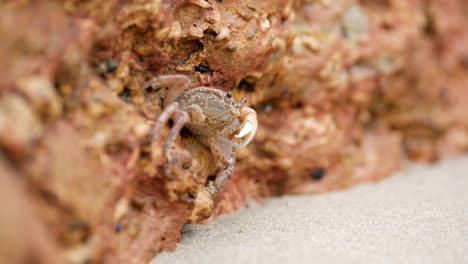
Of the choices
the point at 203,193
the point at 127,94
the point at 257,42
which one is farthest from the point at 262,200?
the point at 127,94

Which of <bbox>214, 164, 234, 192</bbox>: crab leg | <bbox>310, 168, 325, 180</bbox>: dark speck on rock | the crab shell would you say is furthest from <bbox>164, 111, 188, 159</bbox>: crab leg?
<bbox>310, 168, 325, 180</bbox>: dark speck on rock

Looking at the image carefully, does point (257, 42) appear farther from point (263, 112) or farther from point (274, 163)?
point (274, 163)

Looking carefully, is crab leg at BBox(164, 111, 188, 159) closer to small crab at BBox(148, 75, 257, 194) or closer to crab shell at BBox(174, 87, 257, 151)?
small crab at BBox(148, 75, 257, 194)

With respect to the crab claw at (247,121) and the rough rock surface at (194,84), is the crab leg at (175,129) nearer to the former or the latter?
the rough rock surface at (194,84)

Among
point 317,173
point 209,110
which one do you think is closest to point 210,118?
point 209,110

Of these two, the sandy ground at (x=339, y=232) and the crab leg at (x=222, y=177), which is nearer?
the sandy ground at (x=339, y=232)

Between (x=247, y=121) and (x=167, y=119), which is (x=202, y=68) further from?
(x=167, y=119)

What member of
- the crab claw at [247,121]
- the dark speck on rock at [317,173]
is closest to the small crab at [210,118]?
the crab claw at [247,121]
